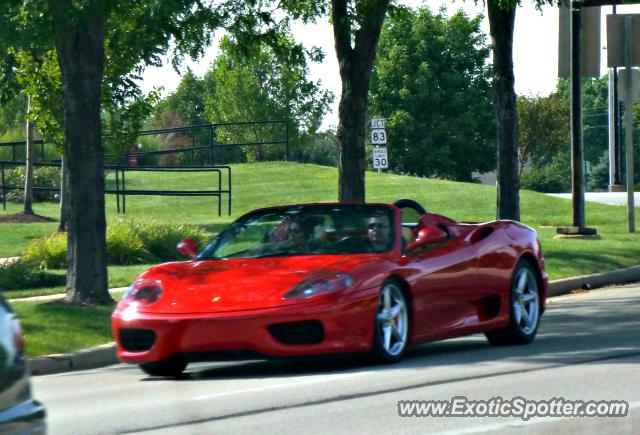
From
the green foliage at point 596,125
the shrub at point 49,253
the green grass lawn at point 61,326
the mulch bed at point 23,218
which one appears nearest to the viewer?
the green grass lawn at point 61,326

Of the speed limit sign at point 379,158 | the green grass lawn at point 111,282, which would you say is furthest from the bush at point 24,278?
the speed limit sign at point 379,158

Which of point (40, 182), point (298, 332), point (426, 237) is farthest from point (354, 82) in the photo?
point (40, 182)

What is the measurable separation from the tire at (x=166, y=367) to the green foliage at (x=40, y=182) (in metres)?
27.9

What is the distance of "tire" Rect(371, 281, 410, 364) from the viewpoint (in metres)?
9.84

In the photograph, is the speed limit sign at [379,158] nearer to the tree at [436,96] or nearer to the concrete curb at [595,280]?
the concrete curb at [595,280]

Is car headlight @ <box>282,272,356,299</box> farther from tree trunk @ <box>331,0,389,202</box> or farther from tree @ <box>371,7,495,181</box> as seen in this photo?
tree @ <box>371,7,495,181</box>

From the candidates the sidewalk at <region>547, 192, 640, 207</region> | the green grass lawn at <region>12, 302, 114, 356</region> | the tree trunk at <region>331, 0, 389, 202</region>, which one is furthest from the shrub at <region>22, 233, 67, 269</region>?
the sidewalk at <region>547, 192, 640, 207</region>

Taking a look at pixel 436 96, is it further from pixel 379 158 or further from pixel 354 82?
pixel 354 82

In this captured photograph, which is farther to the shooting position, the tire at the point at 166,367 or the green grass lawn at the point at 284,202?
the green grass lawn at the point at 284,202

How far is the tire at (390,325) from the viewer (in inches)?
387

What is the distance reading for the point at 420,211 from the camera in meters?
11.5

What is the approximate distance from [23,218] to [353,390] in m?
22.4

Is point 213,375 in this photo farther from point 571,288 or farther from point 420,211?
point 571,288

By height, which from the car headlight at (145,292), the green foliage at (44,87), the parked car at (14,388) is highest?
the green foliage at (44,87)
